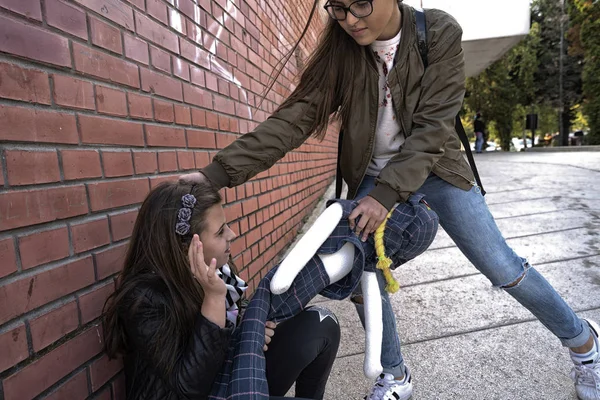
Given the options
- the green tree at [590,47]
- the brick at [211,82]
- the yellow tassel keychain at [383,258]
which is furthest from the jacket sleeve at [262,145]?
the green tree at [590,47]

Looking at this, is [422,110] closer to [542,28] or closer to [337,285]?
[337,285]

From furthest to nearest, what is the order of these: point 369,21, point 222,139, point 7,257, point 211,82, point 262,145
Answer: point 222,139 < point 211,82 < point 262,145 < point 369,21 < point 7,257

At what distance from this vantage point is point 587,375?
73.8 inches

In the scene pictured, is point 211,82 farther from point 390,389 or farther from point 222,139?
point 390,389

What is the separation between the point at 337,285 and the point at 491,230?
2.56ft

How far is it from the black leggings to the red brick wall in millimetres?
548

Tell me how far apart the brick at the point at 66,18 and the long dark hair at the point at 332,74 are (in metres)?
0.75

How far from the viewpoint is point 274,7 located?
3.59m

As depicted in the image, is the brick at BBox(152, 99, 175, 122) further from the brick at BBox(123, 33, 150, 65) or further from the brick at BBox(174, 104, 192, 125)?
the brick at BBox(123, 33, 150, 65)

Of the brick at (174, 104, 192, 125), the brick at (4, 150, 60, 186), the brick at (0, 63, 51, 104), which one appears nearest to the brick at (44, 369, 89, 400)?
the brick at (4, 150, 60, 186)

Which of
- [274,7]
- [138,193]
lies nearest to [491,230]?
[138,193]

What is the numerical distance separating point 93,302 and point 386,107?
1.28 meters

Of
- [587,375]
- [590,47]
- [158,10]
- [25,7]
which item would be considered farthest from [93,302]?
[590,47]

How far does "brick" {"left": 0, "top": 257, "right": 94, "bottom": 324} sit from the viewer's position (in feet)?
3.26
